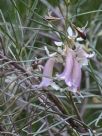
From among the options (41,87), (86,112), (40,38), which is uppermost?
(41,87)

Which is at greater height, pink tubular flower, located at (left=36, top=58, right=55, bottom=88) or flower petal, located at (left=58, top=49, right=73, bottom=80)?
flower petal, located at (left=58, top=49, right=73, bottom=80)

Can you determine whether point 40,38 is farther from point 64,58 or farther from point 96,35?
point 64,58

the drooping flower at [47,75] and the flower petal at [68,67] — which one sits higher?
the flower petal at [68,67]

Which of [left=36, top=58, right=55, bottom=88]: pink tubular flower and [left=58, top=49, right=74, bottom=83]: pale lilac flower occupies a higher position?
[left=58, top=49, right=74, bottom=83]: pale lilac flower

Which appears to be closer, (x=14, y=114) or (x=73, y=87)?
(x=73, y=87)

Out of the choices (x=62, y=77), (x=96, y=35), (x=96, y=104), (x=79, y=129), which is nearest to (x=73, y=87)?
(x=62, y=77)

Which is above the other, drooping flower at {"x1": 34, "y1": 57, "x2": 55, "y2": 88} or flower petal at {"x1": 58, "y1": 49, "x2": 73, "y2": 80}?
flower petal at {"x1": 58, "y1": 49, "x2": 73, "y2": 80}

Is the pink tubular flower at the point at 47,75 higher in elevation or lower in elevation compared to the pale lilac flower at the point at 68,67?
lower

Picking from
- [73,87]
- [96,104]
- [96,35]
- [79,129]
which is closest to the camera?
[73,87]

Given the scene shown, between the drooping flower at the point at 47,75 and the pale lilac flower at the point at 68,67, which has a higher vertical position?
the pale lilac flower at the point at 68,67

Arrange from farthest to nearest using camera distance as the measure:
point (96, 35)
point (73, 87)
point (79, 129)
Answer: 1. point (96, 35)
2. point (79, 129)
3. point (73, 87)

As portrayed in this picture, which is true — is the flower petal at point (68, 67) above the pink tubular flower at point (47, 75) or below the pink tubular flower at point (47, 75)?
above
